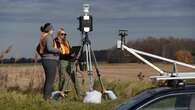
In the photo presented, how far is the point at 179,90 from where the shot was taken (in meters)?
8.31

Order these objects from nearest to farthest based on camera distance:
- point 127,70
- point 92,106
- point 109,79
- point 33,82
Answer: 1. point 92,106
2. point 33,82
3. point 109,79
4. point 127,70

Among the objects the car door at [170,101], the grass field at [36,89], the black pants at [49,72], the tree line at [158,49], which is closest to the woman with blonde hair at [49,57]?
the black pants at [49,72]

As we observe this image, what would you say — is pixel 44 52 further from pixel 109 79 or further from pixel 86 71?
pixel 109 79

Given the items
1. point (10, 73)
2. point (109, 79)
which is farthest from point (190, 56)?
point (10, 73)

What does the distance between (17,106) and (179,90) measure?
812cm

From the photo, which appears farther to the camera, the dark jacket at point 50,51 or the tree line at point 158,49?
the tree line at point 158,49

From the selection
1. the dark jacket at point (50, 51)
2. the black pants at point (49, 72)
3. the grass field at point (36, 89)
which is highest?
the dark jacket at point (50, 51)

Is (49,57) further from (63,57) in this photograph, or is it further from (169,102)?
(169,102)

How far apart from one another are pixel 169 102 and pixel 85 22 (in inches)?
361

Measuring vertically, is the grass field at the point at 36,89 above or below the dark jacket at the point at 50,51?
below

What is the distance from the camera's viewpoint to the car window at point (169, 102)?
819 centimetres

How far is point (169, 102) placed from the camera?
8227 mm

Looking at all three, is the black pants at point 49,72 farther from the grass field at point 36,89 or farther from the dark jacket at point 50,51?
the grass field at point 36,89

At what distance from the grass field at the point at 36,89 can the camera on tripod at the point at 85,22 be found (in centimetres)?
188
